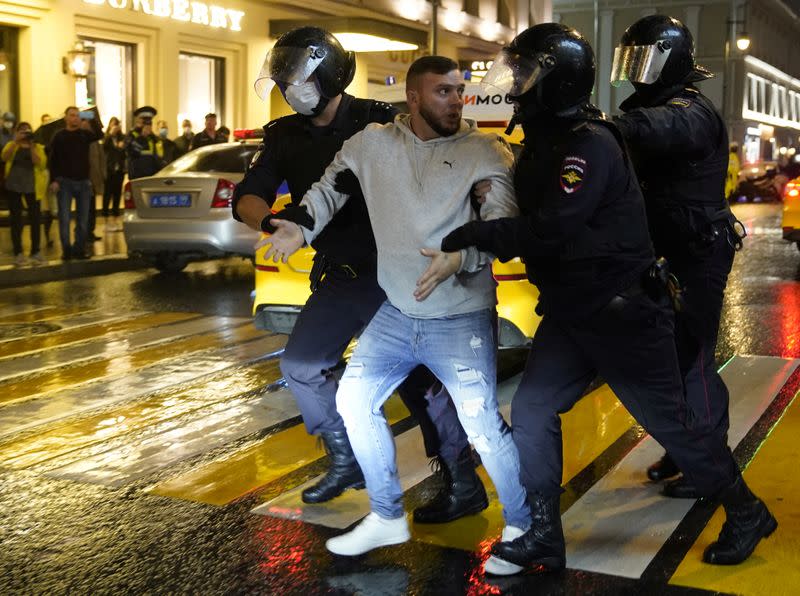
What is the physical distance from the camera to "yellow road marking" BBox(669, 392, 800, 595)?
3912mm

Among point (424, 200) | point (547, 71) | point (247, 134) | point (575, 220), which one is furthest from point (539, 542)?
point (247, 134)

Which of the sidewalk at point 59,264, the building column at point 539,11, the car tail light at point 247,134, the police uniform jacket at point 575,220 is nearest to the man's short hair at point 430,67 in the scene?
the police uniform jacket at point 575,220

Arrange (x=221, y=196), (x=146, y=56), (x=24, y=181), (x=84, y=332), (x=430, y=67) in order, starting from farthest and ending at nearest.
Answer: (x=146, y=56), (x=24, y=181), (x=221, y=196), (x=84, y=332), (x=430, y=67)

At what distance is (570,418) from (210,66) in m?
19.9

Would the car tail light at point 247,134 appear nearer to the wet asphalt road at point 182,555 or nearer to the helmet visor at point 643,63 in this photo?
the wet asphalt road at point 182,555

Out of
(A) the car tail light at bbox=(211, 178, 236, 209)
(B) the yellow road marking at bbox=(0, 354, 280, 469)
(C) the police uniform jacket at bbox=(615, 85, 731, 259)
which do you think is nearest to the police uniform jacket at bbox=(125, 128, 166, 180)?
(A) the car tail light at bbox=(211, 178, 236, 209)

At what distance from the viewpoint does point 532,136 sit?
392 centimetres

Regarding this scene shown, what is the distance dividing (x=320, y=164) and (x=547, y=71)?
122 centimetres

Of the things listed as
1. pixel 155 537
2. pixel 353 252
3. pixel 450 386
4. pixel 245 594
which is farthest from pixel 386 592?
pixel 353 252

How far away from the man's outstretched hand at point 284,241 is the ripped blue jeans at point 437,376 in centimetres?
41

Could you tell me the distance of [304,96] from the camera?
456cm

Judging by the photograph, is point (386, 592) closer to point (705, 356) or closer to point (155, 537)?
point (155, 537)

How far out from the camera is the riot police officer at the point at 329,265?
4.55 m

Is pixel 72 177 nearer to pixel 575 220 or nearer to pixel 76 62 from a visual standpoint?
pixel 76 62
